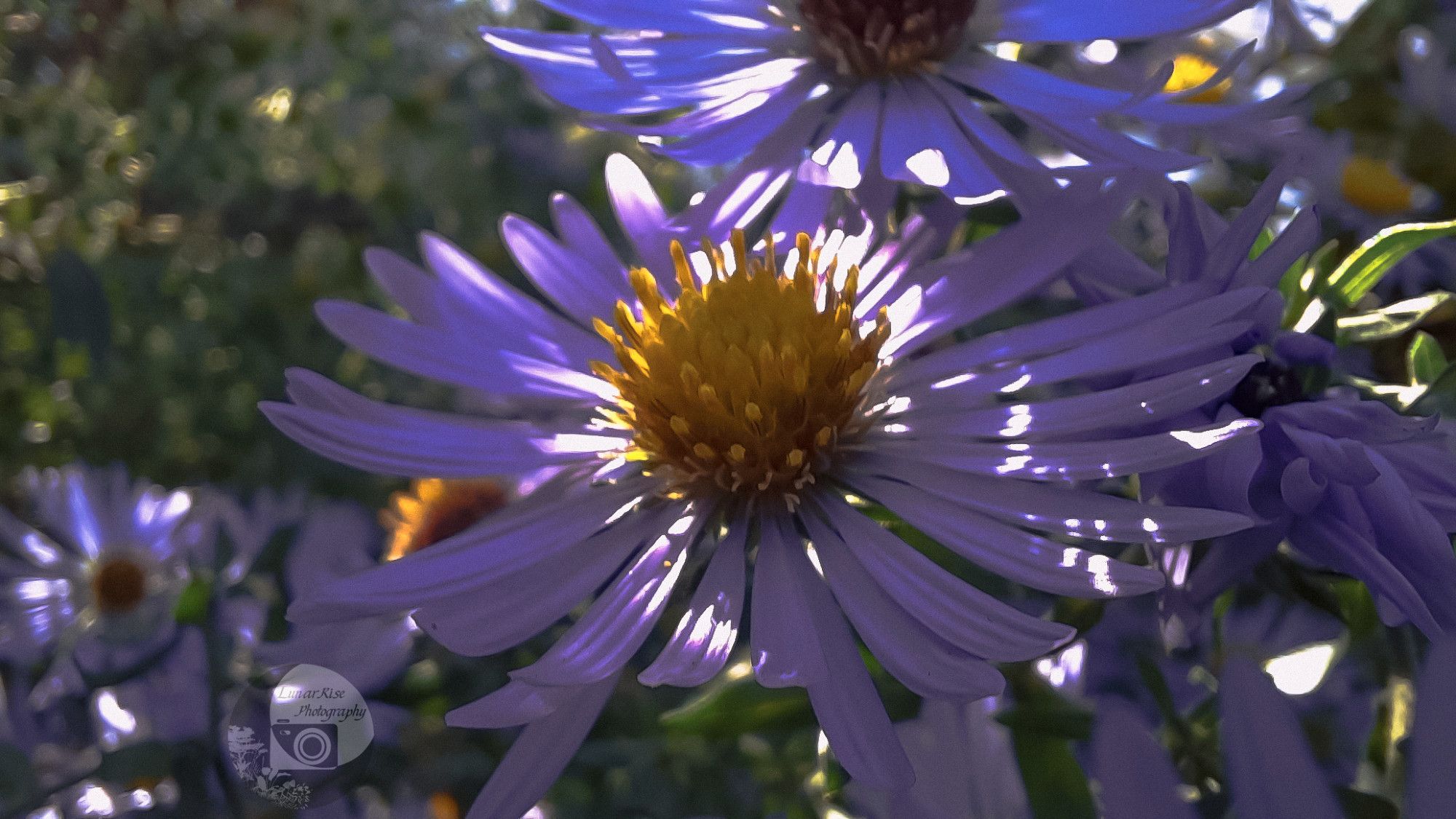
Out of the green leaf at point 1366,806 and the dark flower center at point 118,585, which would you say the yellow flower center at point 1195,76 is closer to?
the green leaf at point 1366,806

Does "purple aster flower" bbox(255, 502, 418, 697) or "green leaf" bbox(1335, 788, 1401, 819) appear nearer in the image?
"green leaf" bbox(1335, 788, 1401, 819)

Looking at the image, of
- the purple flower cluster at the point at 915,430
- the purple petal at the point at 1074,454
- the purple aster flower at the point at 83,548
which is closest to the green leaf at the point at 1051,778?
the purple flower cluster at the point at 915,430

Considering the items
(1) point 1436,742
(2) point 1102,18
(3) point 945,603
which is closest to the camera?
(1) point 1436,742

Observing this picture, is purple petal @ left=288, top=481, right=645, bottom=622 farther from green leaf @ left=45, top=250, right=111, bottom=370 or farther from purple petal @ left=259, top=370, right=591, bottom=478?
green leaf @ left=45, top=250, right=111, bottom=370

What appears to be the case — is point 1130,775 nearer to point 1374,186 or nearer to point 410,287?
point 410,287

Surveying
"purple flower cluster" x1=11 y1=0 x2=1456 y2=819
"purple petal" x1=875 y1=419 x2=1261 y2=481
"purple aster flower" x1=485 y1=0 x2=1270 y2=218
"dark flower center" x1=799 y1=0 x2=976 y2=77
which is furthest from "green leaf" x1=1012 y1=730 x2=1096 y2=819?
"dark flower center" x1=799 y1=0 x2=976 y2=77

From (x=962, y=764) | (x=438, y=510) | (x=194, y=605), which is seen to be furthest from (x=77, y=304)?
(x=962, y=764)

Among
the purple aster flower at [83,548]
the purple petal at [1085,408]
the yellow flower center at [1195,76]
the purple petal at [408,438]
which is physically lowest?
the purple aster flower at [83,548]
